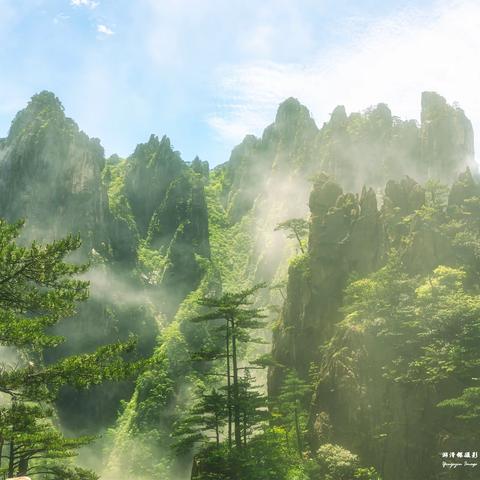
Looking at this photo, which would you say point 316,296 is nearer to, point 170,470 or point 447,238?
point 447,238

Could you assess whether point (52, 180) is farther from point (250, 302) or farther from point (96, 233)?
point (250, 302)

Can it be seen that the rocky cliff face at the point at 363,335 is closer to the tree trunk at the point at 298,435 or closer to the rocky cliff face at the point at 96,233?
the tree trunk at the point at 298,435

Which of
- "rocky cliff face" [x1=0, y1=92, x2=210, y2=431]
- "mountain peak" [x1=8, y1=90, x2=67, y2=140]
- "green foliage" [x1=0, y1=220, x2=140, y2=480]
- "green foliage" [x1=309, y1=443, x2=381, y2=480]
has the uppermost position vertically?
"mountain peak" [x1=8, y1=90, x2=67, y2=140]

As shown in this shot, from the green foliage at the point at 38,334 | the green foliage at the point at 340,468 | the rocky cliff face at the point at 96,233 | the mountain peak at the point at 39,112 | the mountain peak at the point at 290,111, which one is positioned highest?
the mountain peak at the point at 290,111

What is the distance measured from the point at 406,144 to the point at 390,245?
49.0 m

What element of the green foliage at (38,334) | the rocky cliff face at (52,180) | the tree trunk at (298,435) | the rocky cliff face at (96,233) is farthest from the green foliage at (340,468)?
the rocky cliff face at (52,180)

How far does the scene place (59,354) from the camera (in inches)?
4018

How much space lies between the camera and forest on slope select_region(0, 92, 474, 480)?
68.1 feet

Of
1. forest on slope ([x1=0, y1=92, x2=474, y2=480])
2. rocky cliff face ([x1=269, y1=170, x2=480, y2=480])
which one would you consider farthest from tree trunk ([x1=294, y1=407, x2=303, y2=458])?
rocky cliff face ([x1=269, y1=170, x2=480, y2=480])

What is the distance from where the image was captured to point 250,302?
23875mm

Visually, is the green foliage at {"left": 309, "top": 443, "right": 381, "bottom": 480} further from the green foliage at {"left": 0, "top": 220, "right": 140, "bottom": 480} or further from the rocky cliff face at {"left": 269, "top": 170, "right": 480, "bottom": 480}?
the green foliage at {"left": 0, "top": 220, "right": 140, "bottom": 480}

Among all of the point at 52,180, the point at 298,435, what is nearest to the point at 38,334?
the point at 298,435

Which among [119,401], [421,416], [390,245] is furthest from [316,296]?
[119,401]

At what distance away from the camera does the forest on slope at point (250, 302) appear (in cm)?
2077
